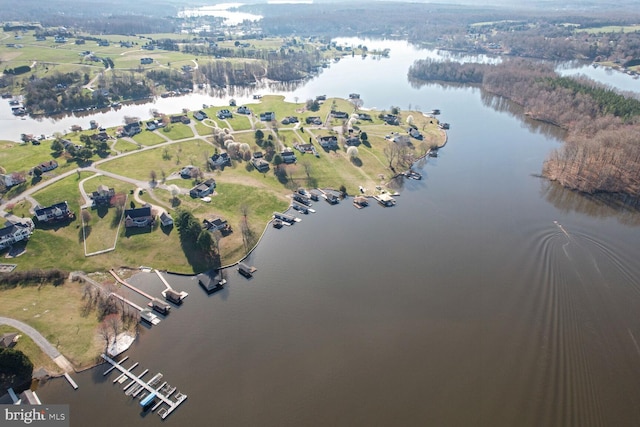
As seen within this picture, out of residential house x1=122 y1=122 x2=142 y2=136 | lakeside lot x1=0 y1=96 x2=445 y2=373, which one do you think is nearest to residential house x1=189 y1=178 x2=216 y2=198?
lakeside lot x1=0 y1=96 x2=445 y2=373

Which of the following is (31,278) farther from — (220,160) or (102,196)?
(220,160)

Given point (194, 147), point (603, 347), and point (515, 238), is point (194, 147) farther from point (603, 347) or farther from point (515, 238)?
point (603, 347)

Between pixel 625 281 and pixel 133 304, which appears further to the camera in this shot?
pixel 625 281

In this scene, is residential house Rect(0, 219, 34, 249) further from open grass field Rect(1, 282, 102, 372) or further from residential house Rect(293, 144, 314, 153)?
residential house Rect(293, 144, 314, 153)

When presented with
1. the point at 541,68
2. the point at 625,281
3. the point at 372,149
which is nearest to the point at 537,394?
the point at 625,281

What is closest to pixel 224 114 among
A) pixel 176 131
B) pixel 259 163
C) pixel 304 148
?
pixel 176 131
